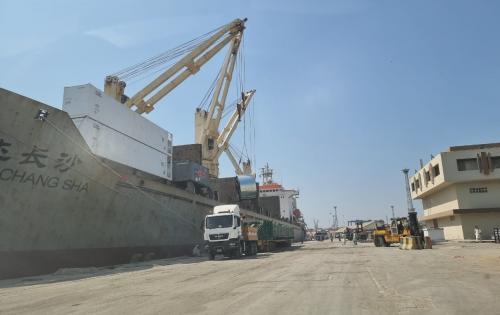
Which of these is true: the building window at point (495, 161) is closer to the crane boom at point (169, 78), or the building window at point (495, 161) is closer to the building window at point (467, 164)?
the building window at point (467, 164)

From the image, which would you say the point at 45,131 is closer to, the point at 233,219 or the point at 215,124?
the point at 233,219

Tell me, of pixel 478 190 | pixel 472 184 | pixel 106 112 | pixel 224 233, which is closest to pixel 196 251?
pixel 224 233

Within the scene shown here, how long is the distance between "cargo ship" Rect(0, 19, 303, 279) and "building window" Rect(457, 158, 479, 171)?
31510 mm

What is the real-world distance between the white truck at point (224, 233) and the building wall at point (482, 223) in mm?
31513

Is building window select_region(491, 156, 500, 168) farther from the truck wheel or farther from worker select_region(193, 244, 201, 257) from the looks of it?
worker select_region(193, 244, 201, 257)

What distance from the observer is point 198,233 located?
3091 cm

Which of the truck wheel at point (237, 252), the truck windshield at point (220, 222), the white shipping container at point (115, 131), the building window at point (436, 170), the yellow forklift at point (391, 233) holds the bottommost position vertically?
the truck wheel at point (237, 252)

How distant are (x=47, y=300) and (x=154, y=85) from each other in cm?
2563

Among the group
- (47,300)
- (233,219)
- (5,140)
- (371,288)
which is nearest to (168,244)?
(233,219)

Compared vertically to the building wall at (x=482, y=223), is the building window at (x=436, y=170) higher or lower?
higher

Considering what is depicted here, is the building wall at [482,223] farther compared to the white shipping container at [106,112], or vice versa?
the building wall at [482,223]

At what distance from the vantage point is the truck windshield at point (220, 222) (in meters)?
23.8

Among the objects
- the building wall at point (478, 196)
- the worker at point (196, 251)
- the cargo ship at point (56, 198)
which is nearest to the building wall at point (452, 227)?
the building wall at point (478, 196)

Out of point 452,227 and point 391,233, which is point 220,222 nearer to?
point 391,233
